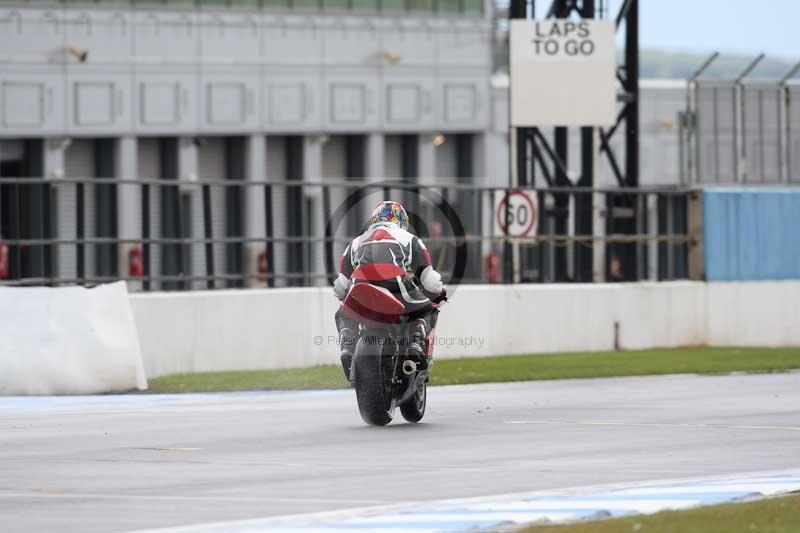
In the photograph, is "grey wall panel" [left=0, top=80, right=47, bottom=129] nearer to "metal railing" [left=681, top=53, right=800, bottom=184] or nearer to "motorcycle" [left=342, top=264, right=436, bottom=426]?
"metal railing" [left=681, top=53, right=800, bottom=184]

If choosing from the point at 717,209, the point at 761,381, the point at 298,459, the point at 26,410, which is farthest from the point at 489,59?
the point at 298,459

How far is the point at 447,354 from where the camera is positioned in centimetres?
2453

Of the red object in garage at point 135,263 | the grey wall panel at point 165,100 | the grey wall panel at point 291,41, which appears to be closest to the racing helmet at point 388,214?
the red object in garage at point 135,263

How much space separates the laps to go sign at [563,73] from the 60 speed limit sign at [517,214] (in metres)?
2.39

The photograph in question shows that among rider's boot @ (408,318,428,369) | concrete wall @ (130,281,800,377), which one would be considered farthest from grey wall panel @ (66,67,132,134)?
rider's boot @ (408,318,428,369)

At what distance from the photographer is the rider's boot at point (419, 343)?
48.5 feet

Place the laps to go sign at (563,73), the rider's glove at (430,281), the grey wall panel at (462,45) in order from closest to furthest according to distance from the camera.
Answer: the rider's glove at (430,281) < the laps to go sign at (563,73) < the grey wall panel at (462,45)

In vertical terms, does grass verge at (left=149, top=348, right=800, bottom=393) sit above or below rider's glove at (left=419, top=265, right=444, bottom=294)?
below

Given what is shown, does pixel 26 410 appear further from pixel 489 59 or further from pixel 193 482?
pixel 489 59

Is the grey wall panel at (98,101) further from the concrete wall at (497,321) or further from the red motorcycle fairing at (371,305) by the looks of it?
the red motorcycle fairing at (371,305)

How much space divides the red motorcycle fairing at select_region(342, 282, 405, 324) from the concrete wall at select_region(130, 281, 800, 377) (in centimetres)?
694

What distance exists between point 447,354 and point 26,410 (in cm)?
870

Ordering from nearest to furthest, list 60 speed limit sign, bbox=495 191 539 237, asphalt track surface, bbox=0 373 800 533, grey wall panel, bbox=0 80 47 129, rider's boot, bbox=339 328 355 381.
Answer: asphalt track surface, bbox=0 373 800 533 → rider's boot, bbox=339 328 355 381 → 60 speed limit sign, bbox=495 191 539 237 → grey wall panel, bbox=0 80 47 129

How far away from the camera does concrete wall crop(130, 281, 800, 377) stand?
70.9 ft
